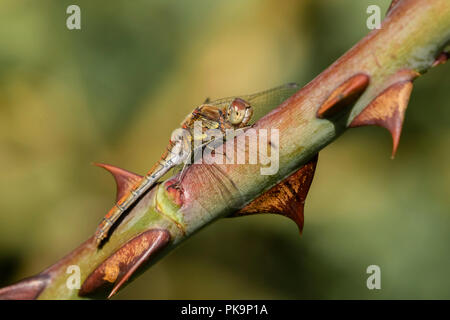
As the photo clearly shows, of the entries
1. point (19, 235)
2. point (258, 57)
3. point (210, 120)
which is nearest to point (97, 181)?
point (19, 235)

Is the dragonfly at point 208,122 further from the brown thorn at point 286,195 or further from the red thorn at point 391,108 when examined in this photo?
the red thorn at point 391,108

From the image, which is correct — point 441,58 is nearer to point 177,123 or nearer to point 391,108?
point 391,108

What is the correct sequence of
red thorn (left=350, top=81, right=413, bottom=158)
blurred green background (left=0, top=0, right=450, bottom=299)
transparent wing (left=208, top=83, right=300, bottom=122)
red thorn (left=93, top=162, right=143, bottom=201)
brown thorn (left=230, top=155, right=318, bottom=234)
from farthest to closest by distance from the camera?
blurred green background (left=0, top=0, right=450, bottom=299)
transparent wing (left=208, top=83, right=300, bottom=122)
red thorn (left=93, top=162, right=143, bottom=201)
brown thorn (left=230, top=155, right=318, bottom=234)
red thorn (left=350, top=81, right=413, bottom=158)

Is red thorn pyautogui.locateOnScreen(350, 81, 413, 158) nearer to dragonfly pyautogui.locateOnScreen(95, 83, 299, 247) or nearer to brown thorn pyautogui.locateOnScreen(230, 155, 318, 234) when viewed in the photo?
brown thorn pyautogui.locateOnScreen(230, 155, 318, 234)

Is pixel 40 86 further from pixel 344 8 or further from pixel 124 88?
pixel 344 8

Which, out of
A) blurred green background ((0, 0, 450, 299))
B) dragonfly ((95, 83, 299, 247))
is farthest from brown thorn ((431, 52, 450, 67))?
blurred green background ((0, 0, 450, 299))

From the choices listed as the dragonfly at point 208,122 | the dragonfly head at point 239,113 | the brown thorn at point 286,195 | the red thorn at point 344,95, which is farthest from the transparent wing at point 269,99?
the red thorn at point 344,95
